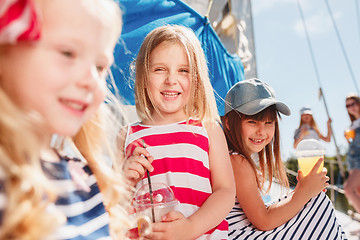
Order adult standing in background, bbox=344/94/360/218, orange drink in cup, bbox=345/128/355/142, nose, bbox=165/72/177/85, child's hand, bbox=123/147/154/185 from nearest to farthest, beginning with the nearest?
child's hand, bbox=123/147/154/185 < nose, bbox=165/72/177/85 < adult standing in background, bbox=344/94/360/218 < orange drink in cup, bbox=345/128/355/142

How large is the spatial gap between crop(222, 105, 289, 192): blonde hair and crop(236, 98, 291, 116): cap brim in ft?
0.10

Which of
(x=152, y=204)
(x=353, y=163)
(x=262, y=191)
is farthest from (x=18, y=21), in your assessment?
(x=353, y=163)

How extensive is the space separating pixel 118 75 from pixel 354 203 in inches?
57.6

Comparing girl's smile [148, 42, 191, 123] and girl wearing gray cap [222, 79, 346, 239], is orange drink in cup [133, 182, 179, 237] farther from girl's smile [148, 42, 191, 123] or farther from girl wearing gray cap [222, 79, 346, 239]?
girl wearing gray cap [222, 79, 346, 239]

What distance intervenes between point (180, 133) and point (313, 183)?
53cm

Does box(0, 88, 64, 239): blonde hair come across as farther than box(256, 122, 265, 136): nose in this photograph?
No

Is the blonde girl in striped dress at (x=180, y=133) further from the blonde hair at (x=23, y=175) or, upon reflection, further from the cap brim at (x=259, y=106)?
the blonde hair at (x=23, y=175)

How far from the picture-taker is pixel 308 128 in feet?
14.2

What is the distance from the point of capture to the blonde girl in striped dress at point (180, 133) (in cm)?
108

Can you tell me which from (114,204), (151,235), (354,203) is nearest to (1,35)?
(114,204)

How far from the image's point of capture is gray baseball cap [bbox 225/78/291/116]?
4.66 ft

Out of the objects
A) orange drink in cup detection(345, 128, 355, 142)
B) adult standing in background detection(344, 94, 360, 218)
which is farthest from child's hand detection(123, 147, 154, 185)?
orange drink in cup detection(345, 128, 355, 142)

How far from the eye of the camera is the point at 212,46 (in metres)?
1.81

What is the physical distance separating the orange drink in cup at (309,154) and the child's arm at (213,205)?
368 millimetres
